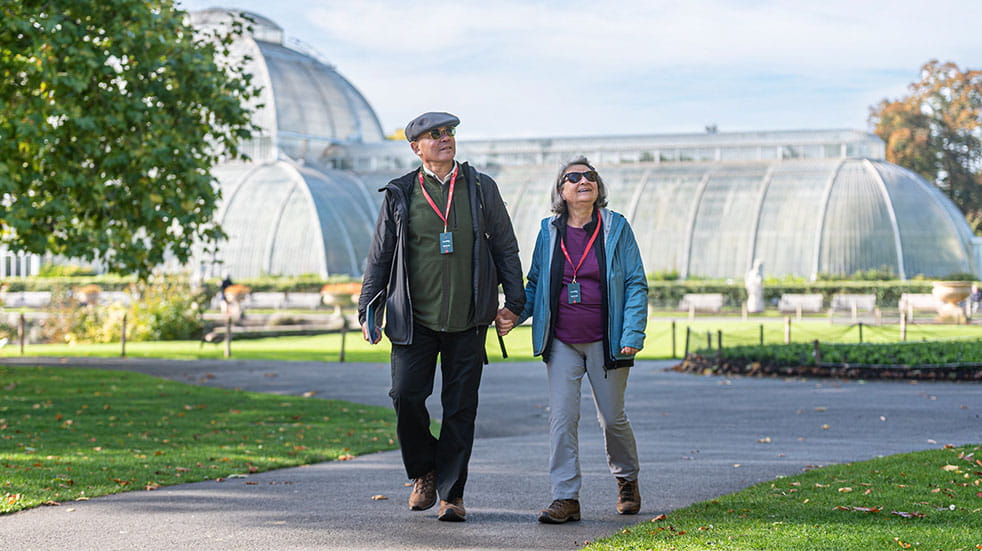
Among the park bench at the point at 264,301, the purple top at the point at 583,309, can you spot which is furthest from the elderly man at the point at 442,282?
the park bench at the point at 264,301

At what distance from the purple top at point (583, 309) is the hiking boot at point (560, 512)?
909 mm

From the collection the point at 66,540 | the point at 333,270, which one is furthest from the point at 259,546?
the point at 333,270

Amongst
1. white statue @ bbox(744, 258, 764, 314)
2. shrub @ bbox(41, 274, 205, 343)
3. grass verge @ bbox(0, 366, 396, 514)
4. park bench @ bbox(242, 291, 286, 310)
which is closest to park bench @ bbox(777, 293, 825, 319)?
white statue @ bbox(744, 258, 764, 314)

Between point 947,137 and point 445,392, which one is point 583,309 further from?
point 947,137

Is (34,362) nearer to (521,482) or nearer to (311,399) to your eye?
(311,399)

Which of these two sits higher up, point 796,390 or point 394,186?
point 394,186

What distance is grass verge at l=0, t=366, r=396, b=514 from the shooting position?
823cm

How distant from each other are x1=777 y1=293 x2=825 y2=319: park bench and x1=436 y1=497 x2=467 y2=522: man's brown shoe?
36340 millimetres

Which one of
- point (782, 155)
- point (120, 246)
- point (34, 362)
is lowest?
point (34, 362)

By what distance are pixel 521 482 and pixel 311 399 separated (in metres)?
7.32

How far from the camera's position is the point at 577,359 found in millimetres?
6809

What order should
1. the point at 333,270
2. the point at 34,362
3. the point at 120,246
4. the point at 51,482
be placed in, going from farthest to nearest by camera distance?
A: the point at 333,270 → the point at 34,362 → the point at 120,246 → the point at 51,482

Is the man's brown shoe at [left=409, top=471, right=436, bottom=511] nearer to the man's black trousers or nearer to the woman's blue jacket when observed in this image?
the man's black trousers

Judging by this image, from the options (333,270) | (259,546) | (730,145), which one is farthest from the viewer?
(730,145)
